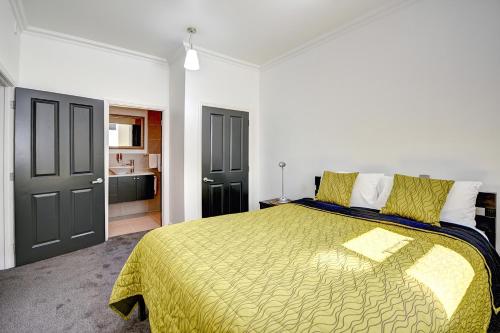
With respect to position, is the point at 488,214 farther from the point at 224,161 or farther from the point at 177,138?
the point at 177,138

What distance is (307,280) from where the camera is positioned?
3.55 ft

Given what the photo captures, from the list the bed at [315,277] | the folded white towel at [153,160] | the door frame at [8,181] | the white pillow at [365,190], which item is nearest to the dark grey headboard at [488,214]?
the bed at [315,277]

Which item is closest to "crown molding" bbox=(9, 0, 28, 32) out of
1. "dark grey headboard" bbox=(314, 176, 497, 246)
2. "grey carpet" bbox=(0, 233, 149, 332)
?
"grey carpet" bbox=(0, 233, 149, 332)

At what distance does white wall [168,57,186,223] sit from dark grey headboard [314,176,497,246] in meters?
3.30

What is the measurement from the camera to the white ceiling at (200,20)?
2.50 m

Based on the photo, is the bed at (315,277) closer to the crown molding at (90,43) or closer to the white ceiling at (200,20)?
the white ceiling at (200,20)

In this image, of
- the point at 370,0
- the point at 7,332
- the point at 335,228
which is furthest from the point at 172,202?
the point at 370,0

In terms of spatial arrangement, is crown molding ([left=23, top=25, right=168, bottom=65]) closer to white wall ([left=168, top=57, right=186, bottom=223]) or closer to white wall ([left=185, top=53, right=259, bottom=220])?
white wall ([left=168, top=57, right=186, bottom=223])

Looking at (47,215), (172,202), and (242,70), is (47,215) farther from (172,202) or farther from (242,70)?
(242,70)

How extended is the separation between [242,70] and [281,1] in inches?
67.3

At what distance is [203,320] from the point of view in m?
0.96

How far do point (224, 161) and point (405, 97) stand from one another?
100 inches

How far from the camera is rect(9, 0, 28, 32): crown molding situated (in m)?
2.42

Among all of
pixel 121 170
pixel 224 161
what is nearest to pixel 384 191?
pixel 224 161
